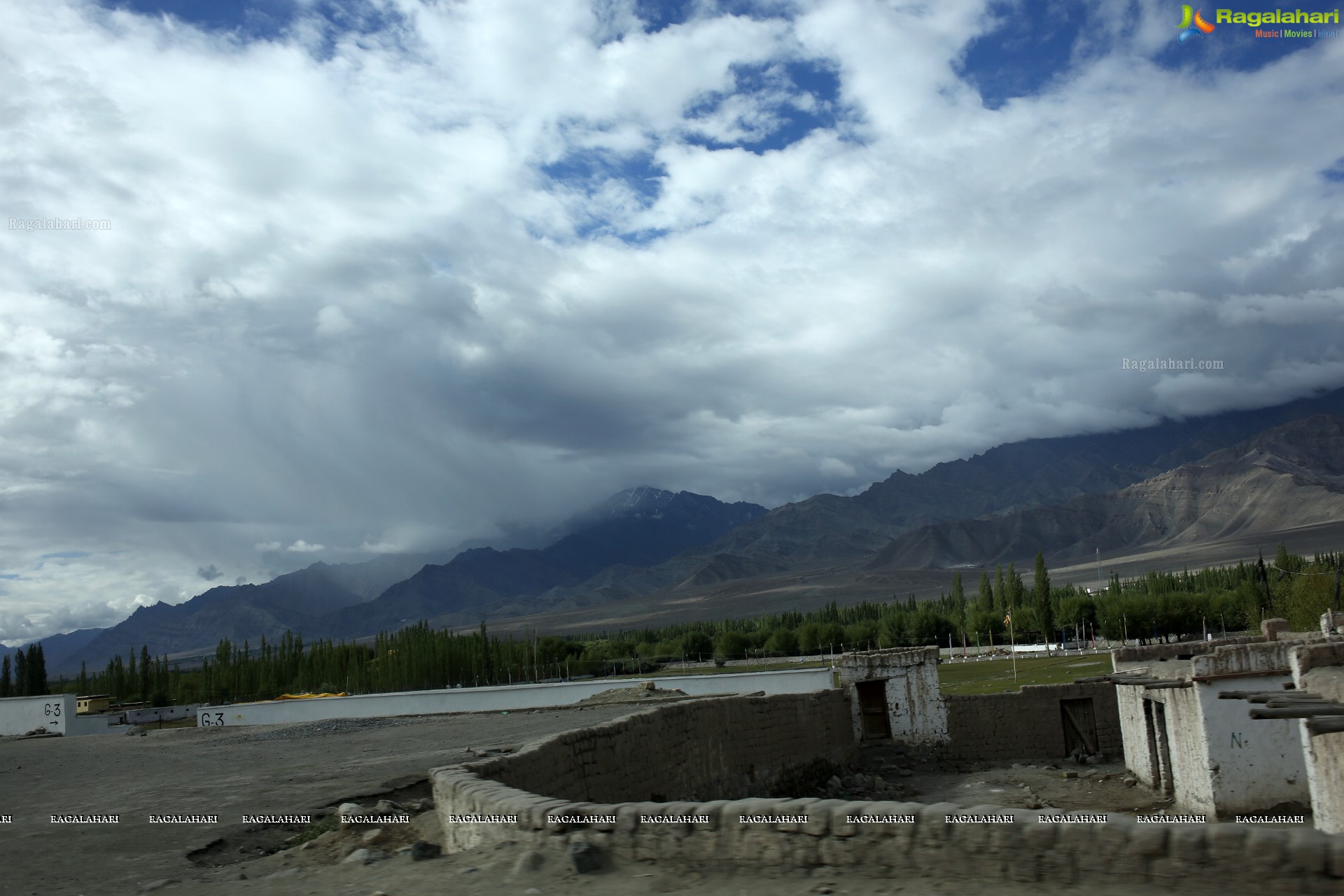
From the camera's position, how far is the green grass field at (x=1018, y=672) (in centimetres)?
5291

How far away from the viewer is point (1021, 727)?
2955 centimetres

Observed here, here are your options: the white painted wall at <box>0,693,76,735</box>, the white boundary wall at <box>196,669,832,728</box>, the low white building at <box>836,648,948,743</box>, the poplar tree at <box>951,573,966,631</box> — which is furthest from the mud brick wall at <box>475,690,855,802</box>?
the poplar tree at <box>951,573,966,631</box>

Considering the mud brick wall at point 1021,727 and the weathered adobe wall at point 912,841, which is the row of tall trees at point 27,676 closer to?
the mud brick wall at point 1021,727

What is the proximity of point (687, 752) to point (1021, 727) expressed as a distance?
53.3 feet

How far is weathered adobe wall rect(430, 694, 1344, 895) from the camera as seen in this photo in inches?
243

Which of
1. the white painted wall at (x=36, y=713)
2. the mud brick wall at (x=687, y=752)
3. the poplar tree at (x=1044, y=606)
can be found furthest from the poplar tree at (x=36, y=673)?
the poplar tree at (x=1044, y=606)

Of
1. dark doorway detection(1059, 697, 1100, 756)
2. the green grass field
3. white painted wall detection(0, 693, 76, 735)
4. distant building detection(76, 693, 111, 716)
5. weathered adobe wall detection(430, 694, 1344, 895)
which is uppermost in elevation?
weathered adobe wall detection(430, 694, 1344, 895)

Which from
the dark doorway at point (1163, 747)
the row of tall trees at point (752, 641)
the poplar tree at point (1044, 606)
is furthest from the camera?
the poplar tree at point (1044, 606)

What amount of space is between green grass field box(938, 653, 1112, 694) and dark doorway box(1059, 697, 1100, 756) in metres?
13.4

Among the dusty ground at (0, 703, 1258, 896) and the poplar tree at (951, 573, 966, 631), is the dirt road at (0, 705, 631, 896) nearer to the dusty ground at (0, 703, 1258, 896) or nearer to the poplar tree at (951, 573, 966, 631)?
the dusty ground at (0, 703, 1258, 896)

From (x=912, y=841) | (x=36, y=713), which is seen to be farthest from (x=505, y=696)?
(x=912, y=841)

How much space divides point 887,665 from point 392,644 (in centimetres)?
8182

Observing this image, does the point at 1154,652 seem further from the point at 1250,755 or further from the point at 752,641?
the point at 752,641

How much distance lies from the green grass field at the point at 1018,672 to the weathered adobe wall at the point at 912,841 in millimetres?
38349
